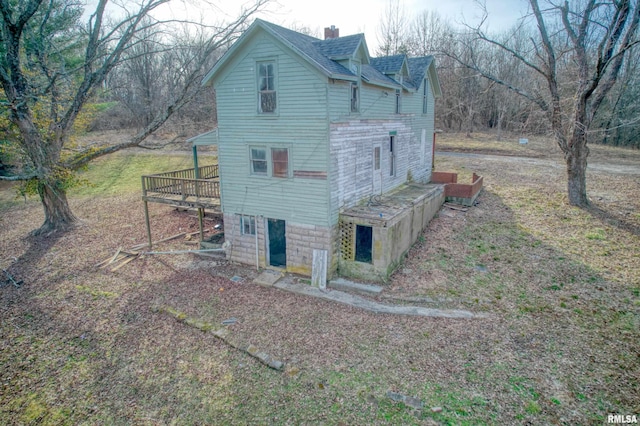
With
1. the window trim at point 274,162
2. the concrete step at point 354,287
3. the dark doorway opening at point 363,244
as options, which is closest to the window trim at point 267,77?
the window trim at point 274,162

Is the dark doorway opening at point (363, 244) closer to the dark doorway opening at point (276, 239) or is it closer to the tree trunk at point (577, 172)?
the dark doorway opening at point (276, 239)

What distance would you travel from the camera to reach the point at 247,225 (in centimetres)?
1488

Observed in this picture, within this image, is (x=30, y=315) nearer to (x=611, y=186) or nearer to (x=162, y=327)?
(x=162, y=327)

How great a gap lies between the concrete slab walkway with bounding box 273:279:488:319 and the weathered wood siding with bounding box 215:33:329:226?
2.38 meters

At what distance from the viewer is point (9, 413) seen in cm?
780

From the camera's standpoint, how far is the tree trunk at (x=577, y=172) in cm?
1922

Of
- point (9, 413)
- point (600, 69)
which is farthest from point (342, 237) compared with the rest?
point (600, 69)

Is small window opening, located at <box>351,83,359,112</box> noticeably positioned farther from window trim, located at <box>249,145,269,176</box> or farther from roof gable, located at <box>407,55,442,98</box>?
roof gable, located at <box>407,55,442,98</box>

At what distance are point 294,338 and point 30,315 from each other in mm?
8601

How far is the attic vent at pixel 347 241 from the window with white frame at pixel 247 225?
3623 mm

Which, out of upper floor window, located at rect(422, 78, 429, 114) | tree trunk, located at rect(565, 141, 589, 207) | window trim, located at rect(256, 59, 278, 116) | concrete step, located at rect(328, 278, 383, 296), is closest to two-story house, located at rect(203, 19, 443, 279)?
window trim, located at rect(256, 59, 278, 116)

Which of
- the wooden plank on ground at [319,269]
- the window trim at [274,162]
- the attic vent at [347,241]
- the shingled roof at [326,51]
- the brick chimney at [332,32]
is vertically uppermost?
the brick chimney at [332,32]

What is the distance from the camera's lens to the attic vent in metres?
13.5

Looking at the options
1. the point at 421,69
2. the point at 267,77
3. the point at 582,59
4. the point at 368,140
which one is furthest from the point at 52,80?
the point at 582,59
